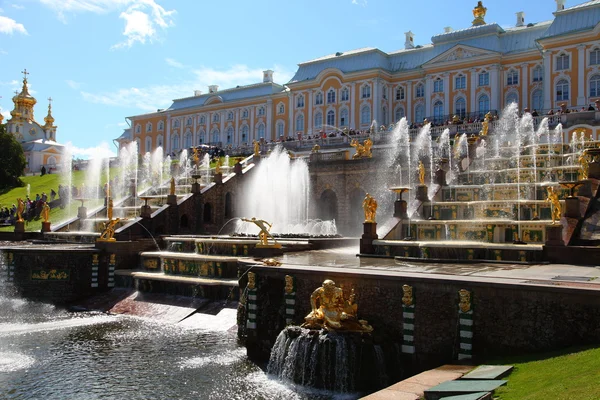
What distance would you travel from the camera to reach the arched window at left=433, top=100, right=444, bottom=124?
174ft

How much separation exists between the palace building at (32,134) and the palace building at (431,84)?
92.8 ft

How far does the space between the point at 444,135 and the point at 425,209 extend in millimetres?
14572

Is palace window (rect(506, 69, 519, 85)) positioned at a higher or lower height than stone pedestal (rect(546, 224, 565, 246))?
higher

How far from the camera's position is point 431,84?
53.6 meters

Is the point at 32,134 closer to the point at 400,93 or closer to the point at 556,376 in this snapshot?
the point at 400,93

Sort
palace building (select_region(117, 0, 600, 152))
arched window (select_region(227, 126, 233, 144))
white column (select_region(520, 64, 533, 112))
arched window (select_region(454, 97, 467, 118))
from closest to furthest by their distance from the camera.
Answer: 1. palace building (select_region(117, 0, 600, 152))
2. white column (select_region(520, 64, 533, 112))
3. arched window (select_region(454, 97, 467, 118))
4. arched window (select_region(227, 126, 233, 144))

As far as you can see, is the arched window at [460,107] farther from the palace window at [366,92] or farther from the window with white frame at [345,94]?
the window with white frame at [345,94]

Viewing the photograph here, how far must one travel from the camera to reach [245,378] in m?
12.3

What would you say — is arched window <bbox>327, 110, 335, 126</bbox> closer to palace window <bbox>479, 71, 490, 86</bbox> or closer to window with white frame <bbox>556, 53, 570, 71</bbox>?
palace window <bbox>479, 71, 490, 86</bbox>

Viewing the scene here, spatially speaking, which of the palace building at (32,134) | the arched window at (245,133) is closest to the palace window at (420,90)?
the arched window at (245,133)

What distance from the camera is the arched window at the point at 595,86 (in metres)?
43.7

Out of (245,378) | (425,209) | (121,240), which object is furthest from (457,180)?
(245,378)

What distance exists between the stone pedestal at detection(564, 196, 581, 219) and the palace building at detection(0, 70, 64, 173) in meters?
79.5

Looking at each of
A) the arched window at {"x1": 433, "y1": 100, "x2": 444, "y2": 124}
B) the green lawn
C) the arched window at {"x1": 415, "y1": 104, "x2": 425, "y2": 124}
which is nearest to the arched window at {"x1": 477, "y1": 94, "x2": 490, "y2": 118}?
the arched window at {"x1": 433, "y1": 100, "x2": 444, "y2": 124}
